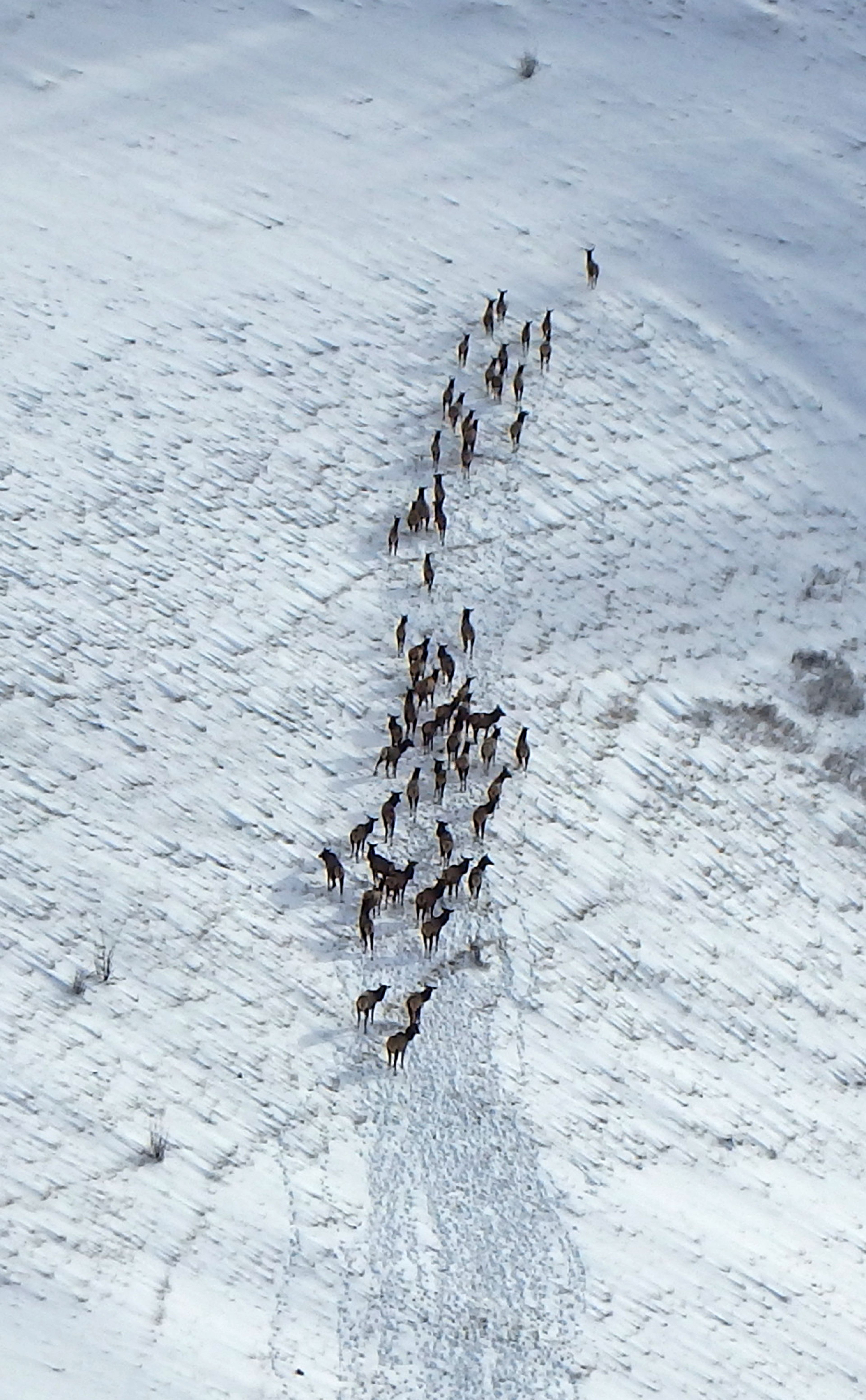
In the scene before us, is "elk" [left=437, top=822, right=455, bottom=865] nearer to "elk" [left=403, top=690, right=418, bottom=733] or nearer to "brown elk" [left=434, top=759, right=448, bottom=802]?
"brown elk" [left=434, top=759, right=448, bottom=802]

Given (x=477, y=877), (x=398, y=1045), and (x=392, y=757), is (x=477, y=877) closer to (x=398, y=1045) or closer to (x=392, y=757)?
(x=392, y=757)

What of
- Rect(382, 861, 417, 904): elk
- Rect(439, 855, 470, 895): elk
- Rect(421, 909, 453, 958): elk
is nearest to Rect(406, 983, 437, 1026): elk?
Rect(421, 909, 453, 958): elk

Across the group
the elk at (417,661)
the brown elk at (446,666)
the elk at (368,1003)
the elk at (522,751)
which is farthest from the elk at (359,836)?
the brown elk at (446,666)

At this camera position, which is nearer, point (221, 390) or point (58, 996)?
point (58, 996)

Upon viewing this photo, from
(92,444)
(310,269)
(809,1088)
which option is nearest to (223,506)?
(92,444)

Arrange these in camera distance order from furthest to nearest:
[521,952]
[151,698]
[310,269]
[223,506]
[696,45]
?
[696,45] → [310,269] → [223,506] → [151,698] → [521,952]

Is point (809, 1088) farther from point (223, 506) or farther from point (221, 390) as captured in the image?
point (221, 390)
